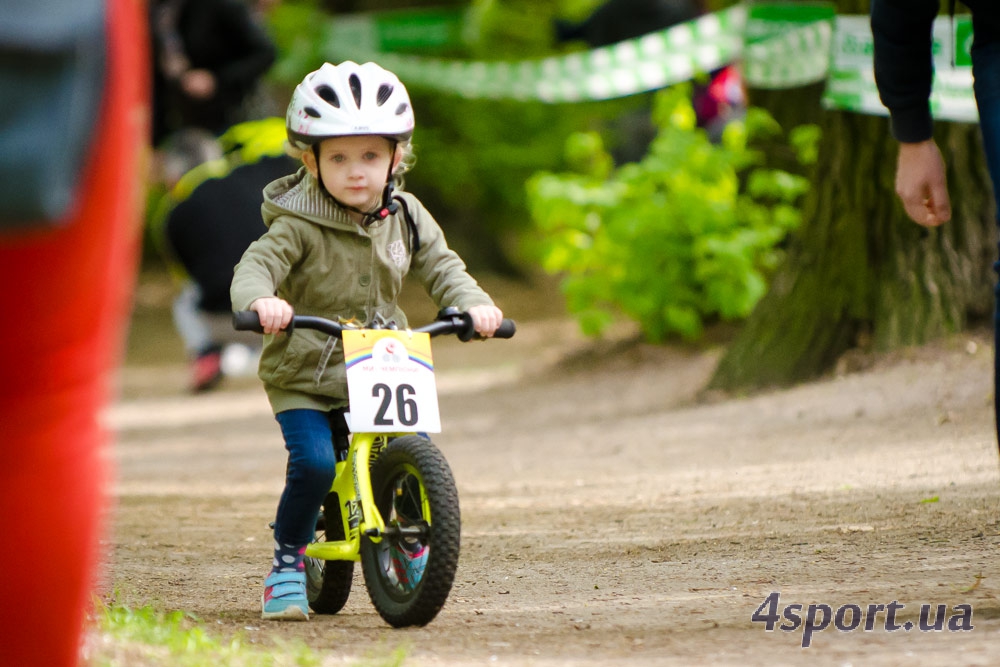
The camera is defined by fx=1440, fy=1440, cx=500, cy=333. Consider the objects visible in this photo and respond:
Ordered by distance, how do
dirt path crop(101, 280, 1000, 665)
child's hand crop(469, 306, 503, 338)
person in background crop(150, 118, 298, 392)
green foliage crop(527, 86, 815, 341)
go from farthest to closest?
person in background crop(150, 118, 298, 392)
green foliage crop(527, 86, 815, 341)
child's hand crop(469, 306, 503, 338)
dirt path crop(101, 280, 1000, 665)

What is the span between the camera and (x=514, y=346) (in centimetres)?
1238

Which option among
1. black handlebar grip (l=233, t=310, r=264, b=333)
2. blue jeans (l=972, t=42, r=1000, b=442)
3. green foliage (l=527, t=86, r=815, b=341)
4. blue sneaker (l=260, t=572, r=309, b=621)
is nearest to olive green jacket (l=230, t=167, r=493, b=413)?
black handlebar grip (l=233, t=310, r=264, b=333)

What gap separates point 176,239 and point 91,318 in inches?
334

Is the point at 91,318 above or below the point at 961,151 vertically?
below

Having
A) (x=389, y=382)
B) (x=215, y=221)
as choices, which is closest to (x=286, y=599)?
(x=389, y=382)

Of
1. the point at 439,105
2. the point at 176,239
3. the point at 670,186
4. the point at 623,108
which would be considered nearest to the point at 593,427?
the point at 670,186

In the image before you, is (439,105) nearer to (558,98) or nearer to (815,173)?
(558,98)

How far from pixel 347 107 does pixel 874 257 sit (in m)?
4.31

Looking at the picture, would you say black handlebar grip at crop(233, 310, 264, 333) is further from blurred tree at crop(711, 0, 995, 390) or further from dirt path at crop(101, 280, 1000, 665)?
blurred tree at crop(711, 0, 995, 390)

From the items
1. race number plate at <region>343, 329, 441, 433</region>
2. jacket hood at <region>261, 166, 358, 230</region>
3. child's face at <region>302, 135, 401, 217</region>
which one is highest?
child's face at <region>302, 135, 401, 217</region>

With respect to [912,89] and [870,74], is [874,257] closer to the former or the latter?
[870,74]
